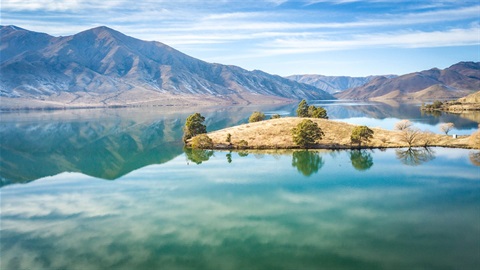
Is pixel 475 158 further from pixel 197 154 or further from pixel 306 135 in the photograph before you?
pixel 197 154

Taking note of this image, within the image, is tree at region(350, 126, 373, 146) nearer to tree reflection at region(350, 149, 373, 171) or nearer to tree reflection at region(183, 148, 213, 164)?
tree reflection at region(350, 149, 373, 171)

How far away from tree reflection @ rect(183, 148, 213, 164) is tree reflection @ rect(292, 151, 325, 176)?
23.1 meters

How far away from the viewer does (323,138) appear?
10919 centimetres

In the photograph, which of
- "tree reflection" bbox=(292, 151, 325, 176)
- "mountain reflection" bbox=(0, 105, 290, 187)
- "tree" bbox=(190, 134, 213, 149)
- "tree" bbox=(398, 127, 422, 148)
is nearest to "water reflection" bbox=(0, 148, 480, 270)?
"tree reflection" bbox=(292, 151, 325, 176)

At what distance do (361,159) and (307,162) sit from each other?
43.8 feet

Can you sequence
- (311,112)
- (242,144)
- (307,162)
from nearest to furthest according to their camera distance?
(307,162) < (242,144) < (311,112)

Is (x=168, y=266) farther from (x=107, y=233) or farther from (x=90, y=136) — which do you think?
(x=90, y=136)

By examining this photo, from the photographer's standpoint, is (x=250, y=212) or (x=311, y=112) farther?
(x=311, y=112)

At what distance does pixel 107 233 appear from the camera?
46.6 m

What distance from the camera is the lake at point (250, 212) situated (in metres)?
38.8

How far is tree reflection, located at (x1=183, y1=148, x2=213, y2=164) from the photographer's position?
9505 centimetres

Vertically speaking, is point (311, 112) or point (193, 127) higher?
point (311, 112)

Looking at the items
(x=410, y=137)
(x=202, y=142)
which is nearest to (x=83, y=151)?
(x=202, y=142)

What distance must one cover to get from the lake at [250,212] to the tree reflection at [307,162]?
252 millimetres
